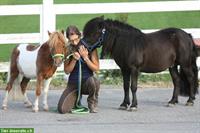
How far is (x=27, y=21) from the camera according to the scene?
73.9ft

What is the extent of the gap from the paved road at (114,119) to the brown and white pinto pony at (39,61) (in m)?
0.42

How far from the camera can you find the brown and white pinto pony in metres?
9.15

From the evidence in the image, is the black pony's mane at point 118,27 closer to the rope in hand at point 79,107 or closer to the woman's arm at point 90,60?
the woman's arm at point 90,60

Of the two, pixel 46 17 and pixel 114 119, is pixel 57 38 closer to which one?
pixel 114 119

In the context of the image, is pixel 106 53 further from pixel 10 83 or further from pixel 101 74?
pixel 101 74

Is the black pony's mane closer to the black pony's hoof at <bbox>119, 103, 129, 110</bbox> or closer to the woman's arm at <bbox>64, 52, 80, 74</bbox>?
the woman's arm at <bbox>64, 52, 80, 74</bbox>

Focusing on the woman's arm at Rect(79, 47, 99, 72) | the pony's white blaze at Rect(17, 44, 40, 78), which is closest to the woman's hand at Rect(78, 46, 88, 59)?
the woman's arm at Rect(79, 47, 99, 72)

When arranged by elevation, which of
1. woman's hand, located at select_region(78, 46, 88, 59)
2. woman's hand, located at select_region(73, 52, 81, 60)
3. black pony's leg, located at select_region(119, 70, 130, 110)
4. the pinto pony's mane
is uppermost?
the pinto pony's mane

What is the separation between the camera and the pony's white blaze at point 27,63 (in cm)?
945

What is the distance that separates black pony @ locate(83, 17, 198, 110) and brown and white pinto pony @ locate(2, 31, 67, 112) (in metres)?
0.51

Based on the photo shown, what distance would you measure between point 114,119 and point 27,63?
1.57 meters

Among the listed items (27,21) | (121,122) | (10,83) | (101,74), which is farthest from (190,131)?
(27,21)

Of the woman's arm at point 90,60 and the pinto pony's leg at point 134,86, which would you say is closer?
the woman's arm at point 90,60

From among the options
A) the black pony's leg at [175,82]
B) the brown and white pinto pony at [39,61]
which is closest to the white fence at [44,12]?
the black pony's leg at [175,82]
